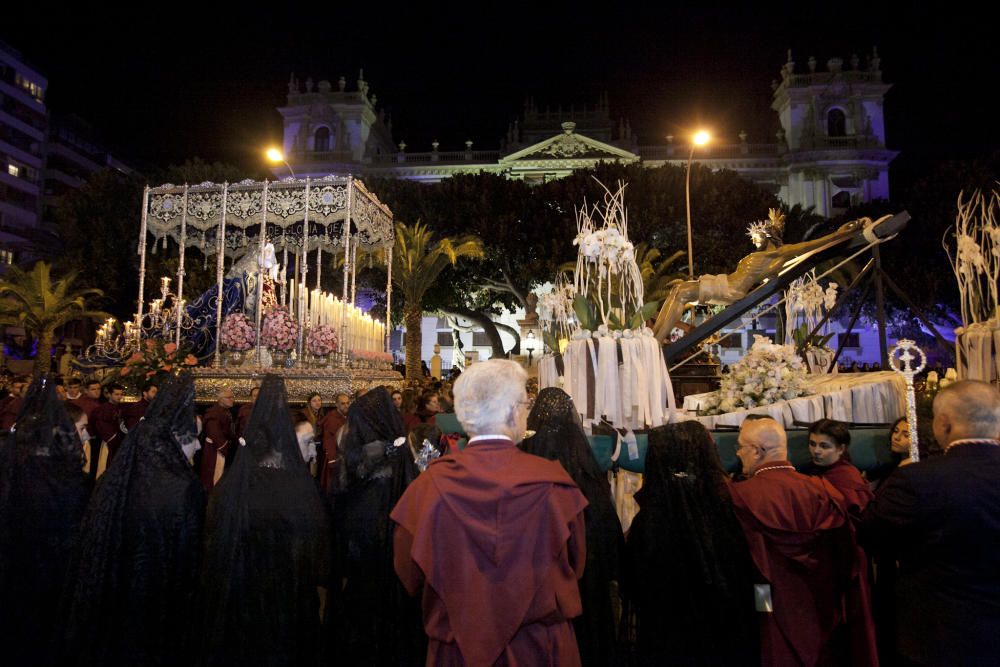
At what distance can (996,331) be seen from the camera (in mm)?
7609

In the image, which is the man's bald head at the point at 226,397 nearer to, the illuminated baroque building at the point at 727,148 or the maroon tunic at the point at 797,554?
the maroon tunic at the point at 797,554

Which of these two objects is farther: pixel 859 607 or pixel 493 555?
pixel 859 607

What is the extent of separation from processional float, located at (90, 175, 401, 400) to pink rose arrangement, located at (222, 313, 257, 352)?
2 centimetres

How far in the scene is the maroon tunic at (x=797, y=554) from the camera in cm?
336

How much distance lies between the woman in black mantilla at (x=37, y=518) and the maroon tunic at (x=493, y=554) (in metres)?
3.04

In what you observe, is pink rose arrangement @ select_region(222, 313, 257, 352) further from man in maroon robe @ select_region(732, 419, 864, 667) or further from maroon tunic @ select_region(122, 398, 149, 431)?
man in maroon robe @ select_region(732, 419, 864, 667)

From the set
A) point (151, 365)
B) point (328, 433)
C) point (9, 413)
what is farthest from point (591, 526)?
point (9, 413)

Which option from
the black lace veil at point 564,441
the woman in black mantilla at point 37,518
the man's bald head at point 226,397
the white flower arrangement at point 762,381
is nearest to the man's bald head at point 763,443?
the black lace veil at point 564,441

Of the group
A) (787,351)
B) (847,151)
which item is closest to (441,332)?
(847,151)

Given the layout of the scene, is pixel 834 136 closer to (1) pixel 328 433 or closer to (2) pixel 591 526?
(1) pixel 328 433

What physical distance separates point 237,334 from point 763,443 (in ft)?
29.8

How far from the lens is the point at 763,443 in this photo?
358 centimetres

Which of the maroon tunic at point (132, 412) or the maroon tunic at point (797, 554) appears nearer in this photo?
the maroon tunic at point (797, 554)

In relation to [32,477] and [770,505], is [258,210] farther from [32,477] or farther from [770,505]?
[770,505]
